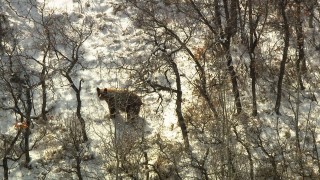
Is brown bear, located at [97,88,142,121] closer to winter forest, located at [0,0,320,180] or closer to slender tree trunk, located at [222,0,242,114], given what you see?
winter forest, located at [0,0,320,180]

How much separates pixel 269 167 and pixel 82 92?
27.8 feet

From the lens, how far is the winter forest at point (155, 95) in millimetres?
15836

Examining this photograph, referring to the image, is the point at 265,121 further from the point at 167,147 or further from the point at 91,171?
the point at 91,171

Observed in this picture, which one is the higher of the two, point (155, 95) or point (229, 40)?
point (229, 40)

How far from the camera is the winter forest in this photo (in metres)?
15.8

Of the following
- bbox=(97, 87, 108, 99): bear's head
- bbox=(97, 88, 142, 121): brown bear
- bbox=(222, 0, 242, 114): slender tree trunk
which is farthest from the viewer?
bbox=(97, 87, 108, 99): bear's head

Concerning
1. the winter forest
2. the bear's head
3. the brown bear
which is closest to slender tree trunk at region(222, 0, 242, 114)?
the winter forest

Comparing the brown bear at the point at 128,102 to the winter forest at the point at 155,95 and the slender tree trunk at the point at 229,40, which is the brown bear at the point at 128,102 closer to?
the winter forest at the point at 155,95

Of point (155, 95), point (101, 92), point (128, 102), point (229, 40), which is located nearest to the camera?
point (229, 40)

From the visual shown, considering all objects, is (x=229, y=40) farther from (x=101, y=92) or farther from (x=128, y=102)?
(x=101, y=92)

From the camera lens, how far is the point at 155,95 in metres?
19.9

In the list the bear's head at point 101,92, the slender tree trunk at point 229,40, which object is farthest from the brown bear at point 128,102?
the slender tree trunk at point 229,40

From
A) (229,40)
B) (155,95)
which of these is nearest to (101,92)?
(155,95)

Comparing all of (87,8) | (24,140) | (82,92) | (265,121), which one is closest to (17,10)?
(87,8)
